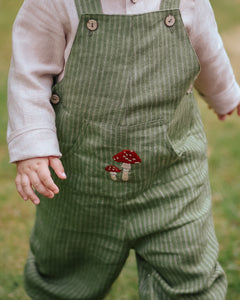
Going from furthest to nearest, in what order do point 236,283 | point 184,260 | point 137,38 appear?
point 236,283, point 184,260, point 137,38

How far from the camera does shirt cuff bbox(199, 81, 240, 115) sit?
1649 mm

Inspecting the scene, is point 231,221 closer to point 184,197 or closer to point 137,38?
point 184,197

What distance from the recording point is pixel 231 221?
7.90 ft

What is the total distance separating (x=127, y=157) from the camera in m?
1.43

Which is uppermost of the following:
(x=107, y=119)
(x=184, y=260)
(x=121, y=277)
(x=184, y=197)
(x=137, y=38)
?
(x=137, y=38)

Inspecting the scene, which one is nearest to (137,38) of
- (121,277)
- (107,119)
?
(107,119)

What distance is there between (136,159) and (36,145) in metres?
0.27

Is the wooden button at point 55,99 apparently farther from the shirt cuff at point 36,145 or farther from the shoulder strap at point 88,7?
the shoulder strap at point 88,7

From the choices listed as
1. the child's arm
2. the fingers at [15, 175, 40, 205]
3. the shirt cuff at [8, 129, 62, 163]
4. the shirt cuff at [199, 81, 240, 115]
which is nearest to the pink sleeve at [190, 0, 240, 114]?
the shirt cuff at [199, 81, 240, 115]

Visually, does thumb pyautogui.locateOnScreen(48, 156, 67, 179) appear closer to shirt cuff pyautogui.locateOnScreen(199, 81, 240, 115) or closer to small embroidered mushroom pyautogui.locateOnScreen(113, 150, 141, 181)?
Result: small embroidered mushroom pyautogui.locateOnScreen(113, 150, 141, 181)

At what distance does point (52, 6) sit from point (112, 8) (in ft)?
0.49

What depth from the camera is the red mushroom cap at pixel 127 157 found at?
1.42 metres

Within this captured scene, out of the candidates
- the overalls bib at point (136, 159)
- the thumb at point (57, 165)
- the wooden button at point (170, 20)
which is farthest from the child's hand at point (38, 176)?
the wooden button at point (170, 20)

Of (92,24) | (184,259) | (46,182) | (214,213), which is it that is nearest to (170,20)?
(92,24)
